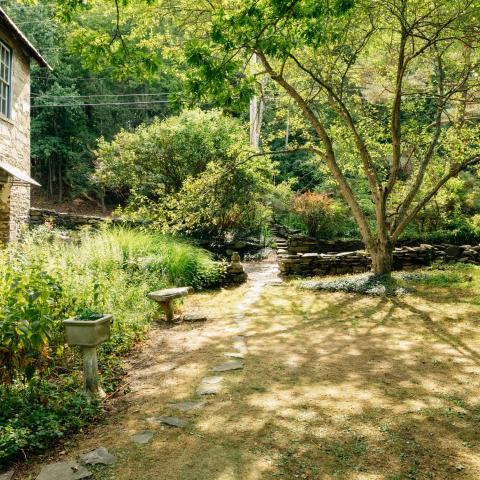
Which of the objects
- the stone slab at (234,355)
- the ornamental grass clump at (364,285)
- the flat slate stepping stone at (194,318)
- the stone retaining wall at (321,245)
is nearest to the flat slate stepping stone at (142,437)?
the stone slab at (234,355)

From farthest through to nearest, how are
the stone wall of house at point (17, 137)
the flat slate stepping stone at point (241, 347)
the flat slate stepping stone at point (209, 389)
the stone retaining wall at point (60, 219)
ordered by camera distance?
the stone retaining wall at point (60, 219), the stone wall of house at point (17, 137), the flat slate stepping stone at point (241, 347), the flat slate stepping stone at point (209, 389)

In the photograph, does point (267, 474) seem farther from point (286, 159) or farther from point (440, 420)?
point (286, 159)

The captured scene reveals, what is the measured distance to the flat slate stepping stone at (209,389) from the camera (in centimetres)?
363

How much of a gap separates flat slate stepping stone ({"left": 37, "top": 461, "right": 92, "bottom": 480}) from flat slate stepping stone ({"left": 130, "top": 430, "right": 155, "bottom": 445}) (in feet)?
1.32

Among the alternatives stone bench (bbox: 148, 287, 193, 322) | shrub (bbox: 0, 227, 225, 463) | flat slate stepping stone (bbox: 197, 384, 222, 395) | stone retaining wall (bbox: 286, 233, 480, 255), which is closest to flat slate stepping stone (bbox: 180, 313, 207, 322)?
stone bench (bbox: 148, 287, 193, 322)

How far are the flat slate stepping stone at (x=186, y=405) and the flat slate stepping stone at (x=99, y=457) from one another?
2.39 feet

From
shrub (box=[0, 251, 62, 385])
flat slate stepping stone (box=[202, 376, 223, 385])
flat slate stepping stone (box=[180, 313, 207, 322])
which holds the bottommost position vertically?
flat slate stepping stone (box=[202, 376, 223, 385])

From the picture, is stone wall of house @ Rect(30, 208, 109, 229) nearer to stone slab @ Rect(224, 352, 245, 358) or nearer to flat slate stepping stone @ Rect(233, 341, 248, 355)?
flat slate stepping stone @ Rect(233, 341, 248, 355)

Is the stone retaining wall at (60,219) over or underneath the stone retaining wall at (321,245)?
over

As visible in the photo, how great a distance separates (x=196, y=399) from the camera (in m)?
3.52

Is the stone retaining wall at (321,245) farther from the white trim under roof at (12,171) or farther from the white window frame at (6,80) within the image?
the white window frame at (6,80)

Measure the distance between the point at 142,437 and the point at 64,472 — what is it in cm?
55

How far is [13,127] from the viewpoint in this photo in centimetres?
1071

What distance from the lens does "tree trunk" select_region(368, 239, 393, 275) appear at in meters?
8.59
